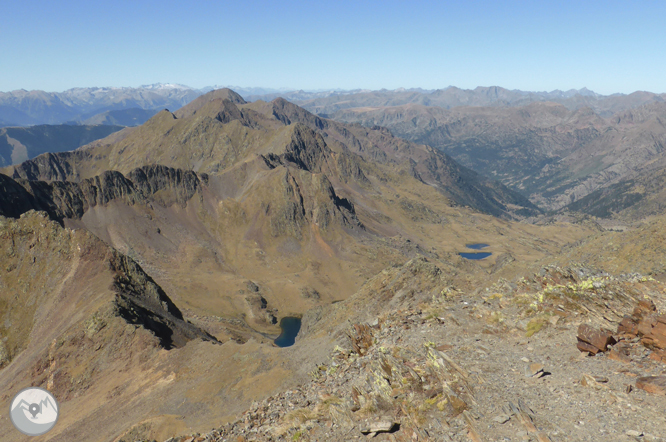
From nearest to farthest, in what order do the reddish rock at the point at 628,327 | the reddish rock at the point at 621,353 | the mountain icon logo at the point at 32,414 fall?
the reddish rock at the point at 621,353, the reddish rock at the point at 628,327, the mountain icon logo at the point at 32,414

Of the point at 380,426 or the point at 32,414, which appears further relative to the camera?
the point at 32,414

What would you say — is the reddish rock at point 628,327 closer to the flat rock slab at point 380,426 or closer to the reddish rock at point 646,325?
the reddish rock at point 646,325

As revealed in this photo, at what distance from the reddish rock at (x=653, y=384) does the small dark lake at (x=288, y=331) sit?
402ft

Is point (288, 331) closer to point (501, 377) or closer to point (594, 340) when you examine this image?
point (501, 377)

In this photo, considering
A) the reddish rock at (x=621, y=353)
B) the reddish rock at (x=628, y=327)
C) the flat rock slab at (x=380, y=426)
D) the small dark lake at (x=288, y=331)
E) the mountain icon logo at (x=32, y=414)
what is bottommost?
the small dark lake at (x=288, y=331)


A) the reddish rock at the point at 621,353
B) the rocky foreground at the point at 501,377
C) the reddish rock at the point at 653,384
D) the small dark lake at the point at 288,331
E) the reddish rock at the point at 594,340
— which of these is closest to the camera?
the reddish rock at the point at 653,384

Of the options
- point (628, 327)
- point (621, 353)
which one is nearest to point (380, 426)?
point (621, 353)

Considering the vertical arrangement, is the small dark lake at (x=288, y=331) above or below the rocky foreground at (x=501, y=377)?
below

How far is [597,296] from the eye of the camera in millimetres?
36750

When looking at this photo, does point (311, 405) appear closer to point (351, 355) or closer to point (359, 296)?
point (351, 355)

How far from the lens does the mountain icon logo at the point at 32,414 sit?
5638cm

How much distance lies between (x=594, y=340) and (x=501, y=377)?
25.2 ft

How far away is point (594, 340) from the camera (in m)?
28.7

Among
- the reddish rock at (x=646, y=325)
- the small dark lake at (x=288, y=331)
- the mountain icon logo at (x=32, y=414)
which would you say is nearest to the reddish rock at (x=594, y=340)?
the reddish rock at (x=646, y=325)
